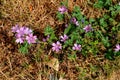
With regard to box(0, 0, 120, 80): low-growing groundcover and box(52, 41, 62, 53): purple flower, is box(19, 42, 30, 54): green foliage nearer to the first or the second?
box(0, 0, 120, 80): low-growing groundcover

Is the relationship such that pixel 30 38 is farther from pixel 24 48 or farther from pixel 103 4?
pixel 103 4

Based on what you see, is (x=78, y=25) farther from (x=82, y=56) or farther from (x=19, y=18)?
(x=19, y=18)

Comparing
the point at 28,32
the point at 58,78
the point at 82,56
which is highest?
the point at 28,32

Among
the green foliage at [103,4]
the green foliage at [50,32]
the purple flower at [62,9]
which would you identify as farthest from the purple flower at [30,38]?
the green foliage at [103,4]

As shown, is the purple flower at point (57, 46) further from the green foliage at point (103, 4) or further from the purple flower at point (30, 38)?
the green foliage at point (103, 4)

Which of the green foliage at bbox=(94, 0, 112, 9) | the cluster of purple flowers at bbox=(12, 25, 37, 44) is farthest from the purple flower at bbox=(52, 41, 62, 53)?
the green foliage at bbox=(94, 0, 112, 9)

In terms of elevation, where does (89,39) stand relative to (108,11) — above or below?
below

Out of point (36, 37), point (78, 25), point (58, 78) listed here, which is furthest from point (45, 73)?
point (78, 25)

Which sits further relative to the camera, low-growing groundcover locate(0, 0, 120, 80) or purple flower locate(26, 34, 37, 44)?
low-growing groundcover locate(0, 0, 120, 80)
